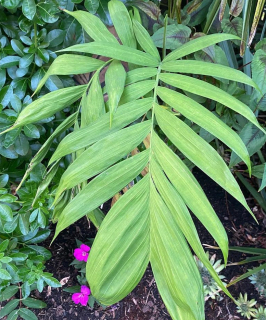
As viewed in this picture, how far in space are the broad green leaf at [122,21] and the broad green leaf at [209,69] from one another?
12cm

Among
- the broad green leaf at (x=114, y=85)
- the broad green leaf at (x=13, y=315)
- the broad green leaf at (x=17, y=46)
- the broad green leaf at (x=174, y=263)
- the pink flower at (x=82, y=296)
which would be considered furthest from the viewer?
the pink flower at (x=82, y=296)

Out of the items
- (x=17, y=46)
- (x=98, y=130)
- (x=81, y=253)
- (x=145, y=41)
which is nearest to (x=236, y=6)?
(x=145, y=41)

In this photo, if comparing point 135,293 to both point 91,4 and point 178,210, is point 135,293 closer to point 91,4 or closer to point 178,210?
point 178,210

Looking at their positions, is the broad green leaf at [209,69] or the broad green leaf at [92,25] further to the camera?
the broad green leaf at [92,25]

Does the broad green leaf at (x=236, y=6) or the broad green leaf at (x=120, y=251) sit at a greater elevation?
the broad green leaf at (x=236, y=6)

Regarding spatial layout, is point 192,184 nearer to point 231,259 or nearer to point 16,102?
point 16,102

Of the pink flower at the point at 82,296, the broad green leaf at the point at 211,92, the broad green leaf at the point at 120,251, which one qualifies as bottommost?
the pink flower at the point at 82,296

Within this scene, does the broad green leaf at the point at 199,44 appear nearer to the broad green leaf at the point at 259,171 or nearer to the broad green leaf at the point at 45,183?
the broad green leaf at the point at 45,183

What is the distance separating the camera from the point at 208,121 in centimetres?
62

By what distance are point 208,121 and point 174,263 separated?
25 centimetres

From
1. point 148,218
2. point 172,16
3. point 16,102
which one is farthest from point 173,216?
point 172,16

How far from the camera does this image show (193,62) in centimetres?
71

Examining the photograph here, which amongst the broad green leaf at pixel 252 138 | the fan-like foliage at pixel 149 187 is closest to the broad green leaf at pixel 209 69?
the fan-like foliage at pixel 149 187

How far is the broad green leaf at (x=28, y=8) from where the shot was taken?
30.7 inches
